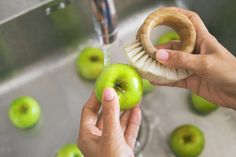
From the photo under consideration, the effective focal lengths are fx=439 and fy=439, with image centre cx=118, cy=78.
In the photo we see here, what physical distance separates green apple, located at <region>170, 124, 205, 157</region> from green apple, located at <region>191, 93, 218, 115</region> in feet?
0.22

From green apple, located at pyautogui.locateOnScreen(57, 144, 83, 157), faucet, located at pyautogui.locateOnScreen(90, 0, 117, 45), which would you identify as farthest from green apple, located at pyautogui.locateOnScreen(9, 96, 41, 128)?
faucet, located at pyautogui.locateOnScreen(90, 0, 117, 45)

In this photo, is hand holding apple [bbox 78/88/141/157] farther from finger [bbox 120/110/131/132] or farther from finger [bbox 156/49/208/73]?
finger [bbox 156/49/208/73]

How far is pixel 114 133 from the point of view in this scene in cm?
69

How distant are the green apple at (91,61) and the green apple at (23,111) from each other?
15cm

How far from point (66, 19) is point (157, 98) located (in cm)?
31

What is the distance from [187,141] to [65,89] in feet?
1.15

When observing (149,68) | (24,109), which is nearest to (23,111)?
(24,109)

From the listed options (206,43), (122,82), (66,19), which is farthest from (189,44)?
(66,19)

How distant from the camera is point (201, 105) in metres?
1.08

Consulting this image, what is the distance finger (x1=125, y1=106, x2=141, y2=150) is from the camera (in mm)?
863

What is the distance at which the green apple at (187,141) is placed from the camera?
100 cm

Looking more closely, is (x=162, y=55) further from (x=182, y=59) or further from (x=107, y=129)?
(x=107, y=129)

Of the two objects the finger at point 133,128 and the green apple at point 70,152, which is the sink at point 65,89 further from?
the finger at point 133,128

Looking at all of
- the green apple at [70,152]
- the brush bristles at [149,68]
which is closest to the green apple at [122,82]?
the brush bristles at [149,68]
